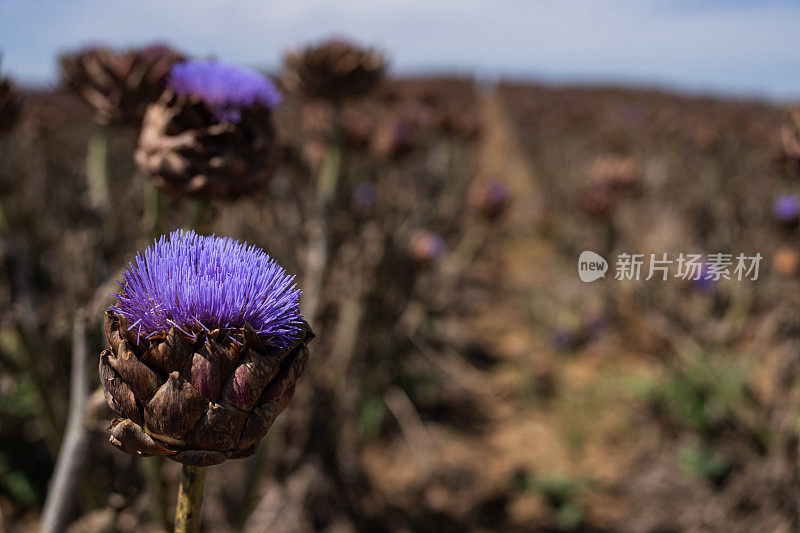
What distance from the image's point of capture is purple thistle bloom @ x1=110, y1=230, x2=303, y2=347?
55 centimetres

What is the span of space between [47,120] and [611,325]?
341 cm

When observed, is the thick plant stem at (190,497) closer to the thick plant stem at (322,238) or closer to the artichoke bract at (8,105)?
the thick plant stem at (322,238)

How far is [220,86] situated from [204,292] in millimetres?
506

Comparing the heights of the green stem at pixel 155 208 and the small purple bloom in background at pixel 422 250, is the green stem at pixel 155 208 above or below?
above

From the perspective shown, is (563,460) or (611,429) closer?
(563,460)

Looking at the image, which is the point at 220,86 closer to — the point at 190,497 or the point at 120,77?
the point at 120,77

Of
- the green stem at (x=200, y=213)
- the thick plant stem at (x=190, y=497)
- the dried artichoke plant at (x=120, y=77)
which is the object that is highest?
the dried artichoke plant at (x=120, y=77)

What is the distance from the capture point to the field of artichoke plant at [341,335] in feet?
1.86

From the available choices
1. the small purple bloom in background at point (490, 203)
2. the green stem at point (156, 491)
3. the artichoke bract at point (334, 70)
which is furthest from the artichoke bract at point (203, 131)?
the small purple bloom in background at point (490, 203)

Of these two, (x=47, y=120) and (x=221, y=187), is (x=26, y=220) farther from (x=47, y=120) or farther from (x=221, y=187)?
(x=221, y=187)

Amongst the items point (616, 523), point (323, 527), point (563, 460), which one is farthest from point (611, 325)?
point (323, 527)

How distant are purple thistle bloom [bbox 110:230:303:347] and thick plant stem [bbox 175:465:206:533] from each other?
0.48ft

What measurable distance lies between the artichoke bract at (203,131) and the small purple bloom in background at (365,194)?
1592 millimetres

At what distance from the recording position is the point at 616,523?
7.25 ft
